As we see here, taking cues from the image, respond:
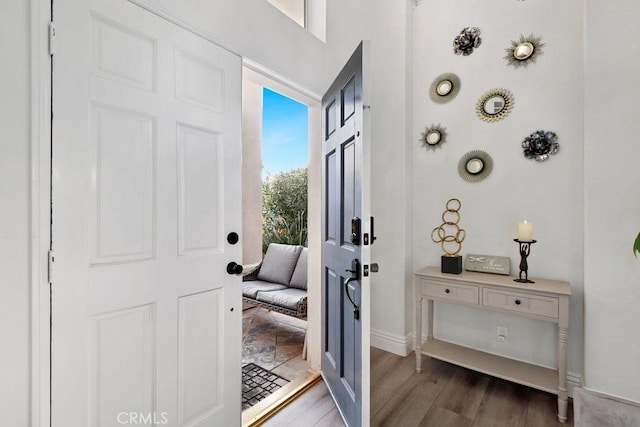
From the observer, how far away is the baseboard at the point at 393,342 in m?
2.64

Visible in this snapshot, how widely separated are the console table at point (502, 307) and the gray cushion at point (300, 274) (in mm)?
1347

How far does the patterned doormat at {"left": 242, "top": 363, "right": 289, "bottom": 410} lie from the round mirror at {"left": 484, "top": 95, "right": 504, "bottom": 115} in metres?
2.60

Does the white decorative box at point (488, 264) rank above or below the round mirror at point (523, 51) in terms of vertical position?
below

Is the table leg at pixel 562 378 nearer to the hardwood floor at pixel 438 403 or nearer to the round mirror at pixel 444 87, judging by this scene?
the hardwood floor at pixel 438 403

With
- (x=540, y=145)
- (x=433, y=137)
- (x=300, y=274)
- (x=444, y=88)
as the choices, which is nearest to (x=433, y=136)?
(x=433, y=137)

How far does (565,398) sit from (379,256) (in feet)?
5.05

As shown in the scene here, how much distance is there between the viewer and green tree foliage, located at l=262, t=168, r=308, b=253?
4.84 meters

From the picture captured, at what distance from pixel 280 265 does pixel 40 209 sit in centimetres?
267

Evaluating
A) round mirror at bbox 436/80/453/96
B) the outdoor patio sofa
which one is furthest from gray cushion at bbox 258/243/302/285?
round mirror at bbox 436/80/453/96

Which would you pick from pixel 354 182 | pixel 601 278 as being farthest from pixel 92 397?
pixel 601 278

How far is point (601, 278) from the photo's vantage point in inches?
70.7

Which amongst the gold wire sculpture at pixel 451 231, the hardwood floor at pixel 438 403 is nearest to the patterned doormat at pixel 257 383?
the hardwood floor at pixel 438 403

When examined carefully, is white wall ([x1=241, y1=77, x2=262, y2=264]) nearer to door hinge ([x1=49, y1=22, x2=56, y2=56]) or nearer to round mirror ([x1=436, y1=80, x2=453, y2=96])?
round mirror ([x1=436, y1=80, x2=453, y2=96])

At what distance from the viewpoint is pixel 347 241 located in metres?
1.77
